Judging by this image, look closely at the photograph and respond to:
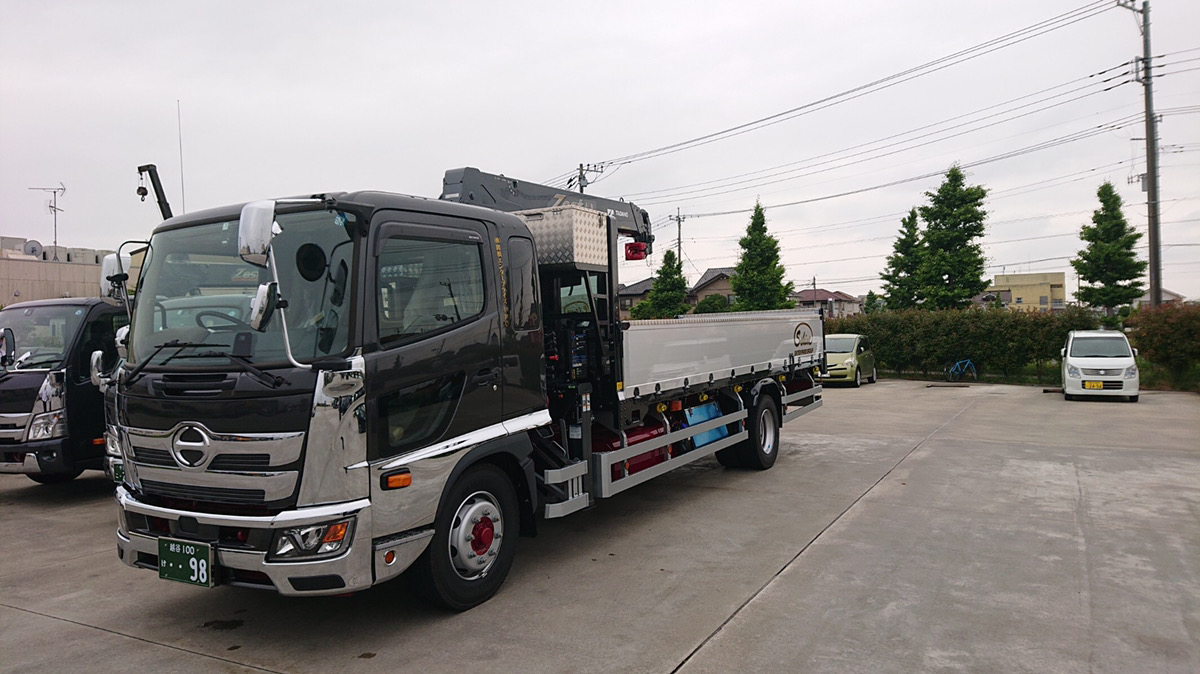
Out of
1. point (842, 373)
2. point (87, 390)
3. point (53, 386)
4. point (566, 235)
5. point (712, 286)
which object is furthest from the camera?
point (712, 286)

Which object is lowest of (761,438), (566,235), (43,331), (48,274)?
(761,438)

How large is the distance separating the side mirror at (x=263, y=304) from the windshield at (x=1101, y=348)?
18448 millimetres

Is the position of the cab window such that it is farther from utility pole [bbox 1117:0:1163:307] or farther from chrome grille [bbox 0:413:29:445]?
utility pole [bbox 1117:0:1163:307]

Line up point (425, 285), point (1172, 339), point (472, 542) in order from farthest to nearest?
point (1172, 339) → point (472, 542) → point (425, 285)

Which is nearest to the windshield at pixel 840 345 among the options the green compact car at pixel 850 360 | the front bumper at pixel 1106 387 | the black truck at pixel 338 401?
the green compact car at pixel 850 360

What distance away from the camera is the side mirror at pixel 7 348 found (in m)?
7.27

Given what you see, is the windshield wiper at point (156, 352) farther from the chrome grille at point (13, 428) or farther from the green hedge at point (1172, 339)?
the green hedge at point (1172, 339)

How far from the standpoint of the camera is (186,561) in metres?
3.78

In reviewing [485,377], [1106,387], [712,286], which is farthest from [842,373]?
[712,286]

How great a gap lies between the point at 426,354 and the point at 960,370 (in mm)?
22711

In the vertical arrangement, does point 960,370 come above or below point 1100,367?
below

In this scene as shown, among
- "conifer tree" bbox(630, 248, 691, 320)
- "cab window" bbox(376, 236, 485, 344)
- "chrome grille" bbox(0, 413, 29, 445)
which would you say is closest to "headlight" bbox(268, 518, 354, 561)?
"cab window" bbox(376, 236, 485, 344)

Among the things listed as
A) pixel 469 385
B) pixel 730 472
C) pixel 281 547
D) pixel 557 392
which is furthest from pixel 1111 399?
pixel 281 547

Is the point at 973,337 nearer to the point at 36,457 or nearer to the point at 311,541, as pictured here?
the point at 311,541
